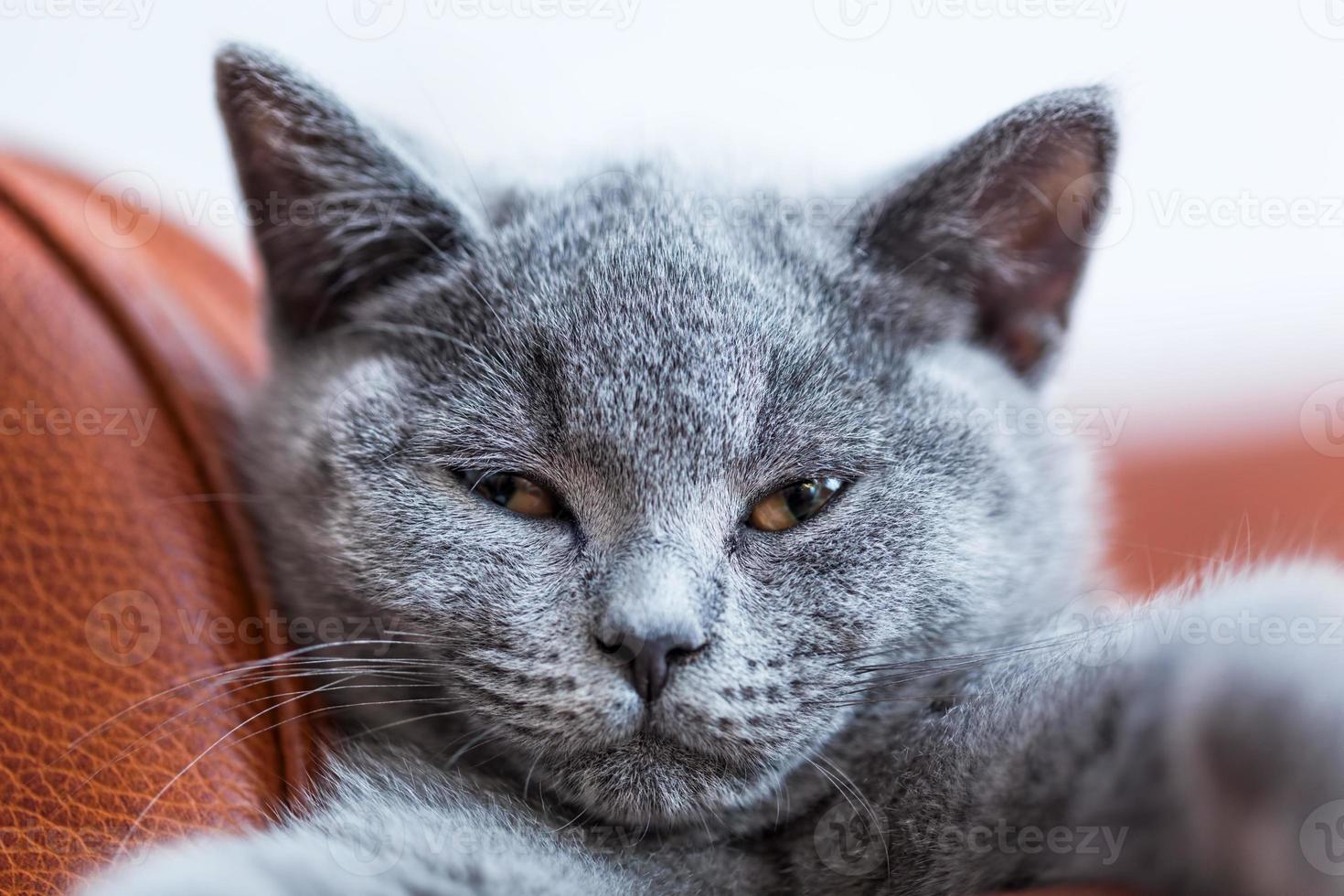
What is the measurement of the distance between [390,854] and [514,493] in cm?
30

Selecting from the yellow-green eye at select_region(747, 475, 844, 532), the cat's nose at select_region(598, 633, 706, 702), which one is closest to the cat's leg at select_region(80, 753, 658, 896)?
the cat's nose at select_region(598, 633, 706, 702)

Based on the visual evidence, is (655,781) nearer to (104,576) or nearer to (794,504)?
(794,504)

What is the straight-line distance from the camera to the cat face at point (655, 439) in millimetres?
747

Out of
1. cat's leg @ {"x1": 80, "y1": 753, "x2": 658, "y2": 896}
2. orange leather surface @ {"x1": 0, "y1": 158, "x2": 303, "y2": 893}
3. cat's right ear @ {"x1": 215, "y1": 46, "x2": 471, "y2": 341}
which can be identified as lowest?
cat's leg @ {"x1": 80, "y1": 753, "x2": 658, "y2": 896}

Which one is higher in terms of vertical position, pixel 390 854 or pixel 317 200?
pixel 317 200

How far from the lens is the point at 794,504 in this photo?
32.9 inches

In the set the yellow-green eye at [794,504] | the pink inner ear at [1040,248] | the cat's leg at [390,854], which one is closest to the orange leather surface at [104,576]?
the cat's leg at [390,854]

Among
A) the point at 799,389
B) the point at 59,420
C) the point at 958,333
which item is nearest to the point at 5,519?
the point at 59,420

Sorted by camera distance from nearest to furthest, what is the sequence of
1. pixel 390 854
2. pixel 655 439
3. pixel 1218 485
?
1. pixel 390 854
2. pixel 655 439
3. pixel 1218 485

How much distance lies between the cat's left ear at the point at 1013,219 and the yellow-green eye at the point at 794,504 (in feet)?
0.80

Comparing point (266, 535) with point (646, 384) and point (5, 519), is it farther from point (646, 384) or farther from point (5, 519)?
point (646, 384)

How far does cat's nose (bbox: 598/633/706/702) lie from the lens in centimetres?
71

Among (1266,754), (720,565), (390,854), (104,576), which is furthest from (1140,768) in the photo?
(104,576)

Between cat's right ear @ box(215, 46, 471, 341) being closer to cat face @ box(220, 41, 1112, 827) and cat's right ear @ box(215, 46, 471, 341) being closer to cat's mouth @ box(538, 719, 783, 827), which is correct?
cat face @ box(220, 41, 1112, 827)
